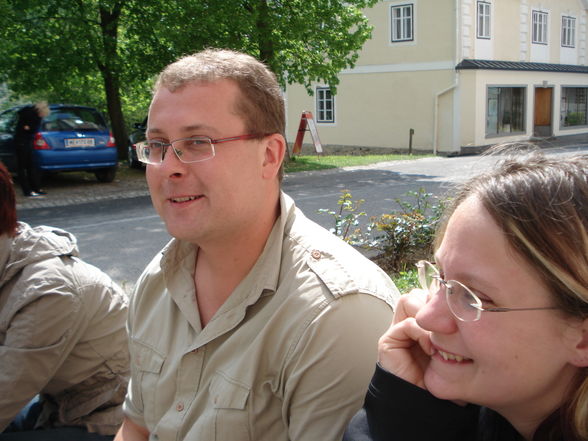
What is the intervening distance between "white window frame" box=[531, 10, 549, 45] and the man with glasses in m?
29.2

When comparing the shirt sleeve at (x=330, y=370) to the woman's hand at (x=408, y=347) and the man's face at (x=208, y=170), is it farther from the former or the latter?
the man's face at (x=208, y=170)

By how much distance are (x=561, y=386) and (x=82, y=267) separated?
6.60 ft

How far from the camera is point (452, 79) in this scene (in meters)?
24.4

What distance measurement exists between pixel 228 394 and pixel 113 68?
51.9 ft

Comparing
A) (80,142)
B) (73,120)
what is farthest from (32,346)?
(73,120)

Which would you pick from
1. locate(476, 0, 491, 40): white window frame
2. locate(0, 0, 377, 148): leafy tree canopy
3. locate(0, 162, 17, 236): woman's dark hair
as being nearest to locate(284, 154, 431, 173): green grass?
locate(0, 0, 377, 148): leafy tree canopy

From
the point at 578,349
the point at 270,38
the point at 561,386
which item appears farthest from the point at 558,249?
the point at 270,38

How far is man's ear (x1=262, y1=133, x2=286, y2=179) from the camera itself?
2209 millimetres

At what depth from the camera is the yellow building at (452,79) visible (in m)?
24.4

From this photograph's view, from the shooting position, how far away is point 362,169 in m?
17.8

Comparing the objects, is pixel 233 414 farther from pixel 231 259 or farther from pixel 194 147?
pixel 194 147

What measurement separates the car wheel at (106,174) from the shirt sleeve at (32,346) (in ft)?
40.6

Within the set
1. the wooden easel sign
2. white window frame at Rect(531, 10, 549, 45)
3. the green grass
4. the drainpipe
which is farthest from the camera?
white window frame at Rect(531, 10, 549, 45)

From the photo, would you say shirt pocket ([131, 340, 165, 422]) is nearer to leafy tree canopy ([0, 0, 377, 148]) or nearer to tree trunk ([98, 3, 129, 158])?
leafy tree canopy ([0, 0, 377, 148])
